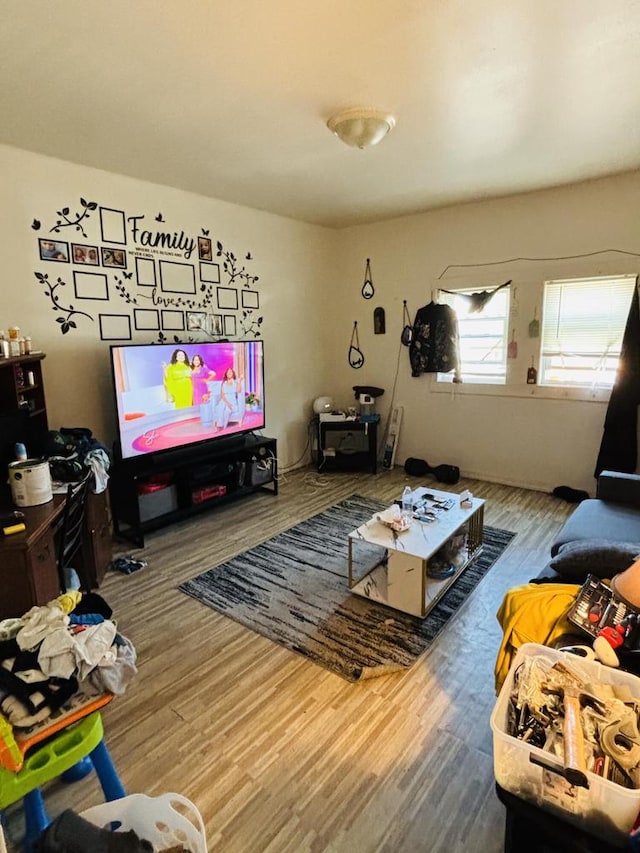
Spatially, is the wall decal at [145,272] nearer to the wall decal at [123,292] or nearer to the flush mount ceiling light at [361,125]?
the wall decal at [123,292]

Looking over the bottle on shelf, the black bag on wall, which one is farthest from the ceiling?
the black bag on wall

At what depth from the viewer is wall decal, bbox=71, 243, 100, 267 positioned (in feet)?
10.1

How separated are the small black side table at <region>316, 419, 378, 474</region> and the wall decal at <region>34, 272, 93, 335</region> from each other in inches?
98.4

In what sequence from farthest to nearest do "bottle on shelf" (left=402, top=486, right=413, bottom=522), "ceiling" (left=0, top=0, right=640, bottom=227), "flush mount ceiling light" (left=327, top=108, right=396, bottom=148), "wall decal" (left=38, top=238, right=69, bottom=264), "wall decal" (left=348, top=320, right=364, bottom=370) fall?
"wall decal" (left=348, top=320, right=364, bottom=370) → "wall decal" (left=38, top=238, right=69, bottom=264) → "bottle on shelf" (left=402, top=486, right=413, bottom=522) → "flush mount ceiling light" (left=327, top=108, right=396, bottom=148) → "ceiling" (left=0, top=0, right=640, bottom=227)

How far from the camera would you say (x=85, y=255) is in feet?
10.3

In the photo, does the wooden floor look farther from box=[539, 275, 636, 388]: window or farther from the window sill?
box=[539, 275, 636, 388]: window

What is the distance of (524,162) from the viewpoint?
3.19 m

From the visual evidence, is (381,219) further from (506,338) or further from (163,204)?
(163,204)

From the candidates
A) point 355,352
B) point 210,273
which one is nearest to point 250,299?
point 210,273

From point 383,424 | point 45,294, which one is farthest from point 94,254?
point 383,424

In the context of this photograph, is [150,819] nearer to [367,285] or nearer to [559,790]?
A: [559,790]

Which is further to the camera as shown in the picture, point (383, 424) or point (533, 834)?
point (383, 424)

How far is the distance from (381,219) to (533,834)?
15.7 ft

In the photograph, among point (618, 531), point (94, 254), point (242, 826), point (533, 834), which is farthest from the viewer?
point (94, 254)
